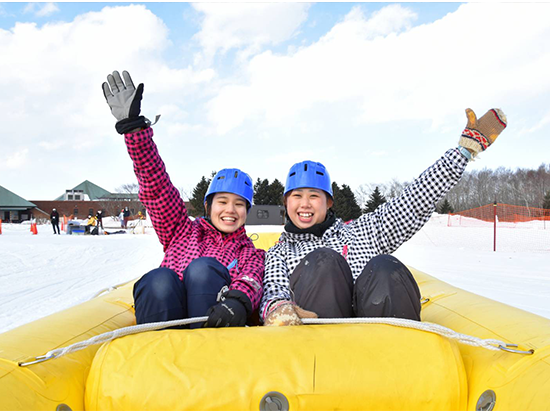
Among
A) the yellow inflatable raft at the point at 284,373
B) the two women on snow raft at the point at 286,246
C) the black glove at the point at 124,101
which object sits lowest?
the yellow inflatable raft at the point at 284,373

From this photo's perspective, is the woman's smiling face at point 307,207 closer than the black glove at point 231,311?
No

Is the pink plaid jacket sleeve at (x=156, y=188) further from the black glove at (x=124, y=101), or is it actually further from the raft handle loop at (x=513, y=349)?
the raft handle loop at (x=513, y=349)

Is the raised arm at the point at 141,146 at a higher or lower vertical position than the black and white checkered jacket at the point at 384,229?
higher

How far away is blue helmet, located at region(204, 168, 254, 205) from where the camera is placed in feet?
7.93

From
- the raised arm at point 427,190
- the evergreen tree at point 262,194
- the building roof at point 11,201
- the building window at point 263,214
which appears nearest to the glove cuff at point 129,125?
the raised arm at point 427,190

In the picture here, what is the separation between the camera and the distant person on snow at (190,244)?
5.29 ft

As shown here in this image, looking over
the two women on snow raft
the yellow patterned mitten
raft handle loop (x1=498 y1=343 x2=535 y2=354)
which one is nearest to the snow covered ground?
the two women on snow raft

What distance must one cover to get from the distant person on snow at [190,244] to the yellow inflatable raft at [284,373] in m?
0.34

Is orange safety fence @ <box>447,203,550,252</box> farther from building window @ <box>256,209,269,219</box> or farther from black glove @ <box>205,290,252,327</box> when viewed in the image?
building window @ <box>256,209,269,219</box>

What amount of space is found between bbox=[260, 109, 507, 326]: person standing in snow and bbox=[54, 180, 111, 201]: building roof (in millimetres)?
56693

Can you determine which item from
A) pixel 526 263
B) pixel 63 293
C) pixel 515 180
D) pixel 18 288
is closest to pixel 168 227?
pixel 63 293

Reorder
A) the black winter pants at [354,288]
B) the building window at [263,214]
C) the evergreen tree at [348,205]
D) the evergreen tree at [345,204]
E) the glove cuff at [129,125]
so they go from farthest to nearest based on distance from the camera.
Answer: the evergreen tree at [348,205] → the evergreen tree at [345,204] → the building window at [263,214] → the glove cuff at [129,125] → the black winter pants at [354,288]

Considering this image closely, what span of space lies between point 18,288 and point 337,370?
194 inches

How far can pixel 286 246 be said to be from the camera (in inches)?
91.5
